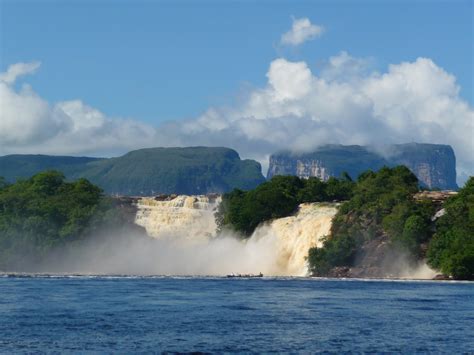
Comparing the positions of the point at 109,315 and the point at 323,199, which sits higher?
the point at 323,199

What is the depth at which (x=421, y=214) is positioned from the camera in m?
106

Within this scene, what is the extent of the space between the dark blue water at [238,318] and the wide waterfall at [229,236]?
25.9m

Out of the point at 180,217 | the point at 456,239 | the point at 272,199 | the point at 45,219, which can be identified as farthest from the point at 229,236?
the point at 456,239

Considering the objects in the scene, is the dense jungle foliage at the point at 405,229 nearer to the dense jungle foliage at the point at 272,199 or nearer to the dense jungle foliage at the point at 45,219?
the dense jungle foliage at the point at 272,199

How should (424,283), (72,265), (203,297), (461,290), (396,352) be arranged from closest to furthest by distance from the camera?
(396,352) < (203,297) < (461,290) < (424,283) < (72,265)

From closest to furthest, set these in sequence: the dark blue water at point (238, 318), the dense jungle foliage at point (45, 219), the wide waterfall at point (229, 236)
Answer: the dark blue water at point (238, 318)
the wide waterfall at point (229, 236)
the dense jungle foliage at point (45, 219)

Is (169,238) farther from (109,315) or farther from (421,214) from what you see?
(109,315)

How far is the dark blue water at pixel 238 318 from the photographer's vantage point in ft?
154

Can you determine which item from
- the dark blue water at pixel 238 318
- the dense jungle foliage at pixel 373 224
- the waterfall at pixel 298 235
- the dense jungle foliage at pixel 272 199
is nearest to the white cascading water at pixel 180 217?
the dense jungle foliage at pixel 272 199

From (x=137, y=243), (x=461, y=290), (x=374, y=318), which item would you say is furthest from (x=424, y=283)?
(x=137, y=243)

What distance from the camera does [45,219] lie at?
449ft

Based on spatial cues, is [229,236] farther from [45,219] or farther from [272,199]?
[45,219]

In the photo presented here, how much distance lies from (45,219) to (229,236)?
27.7 metres

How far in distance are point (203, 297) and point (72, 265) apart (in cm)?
6220
